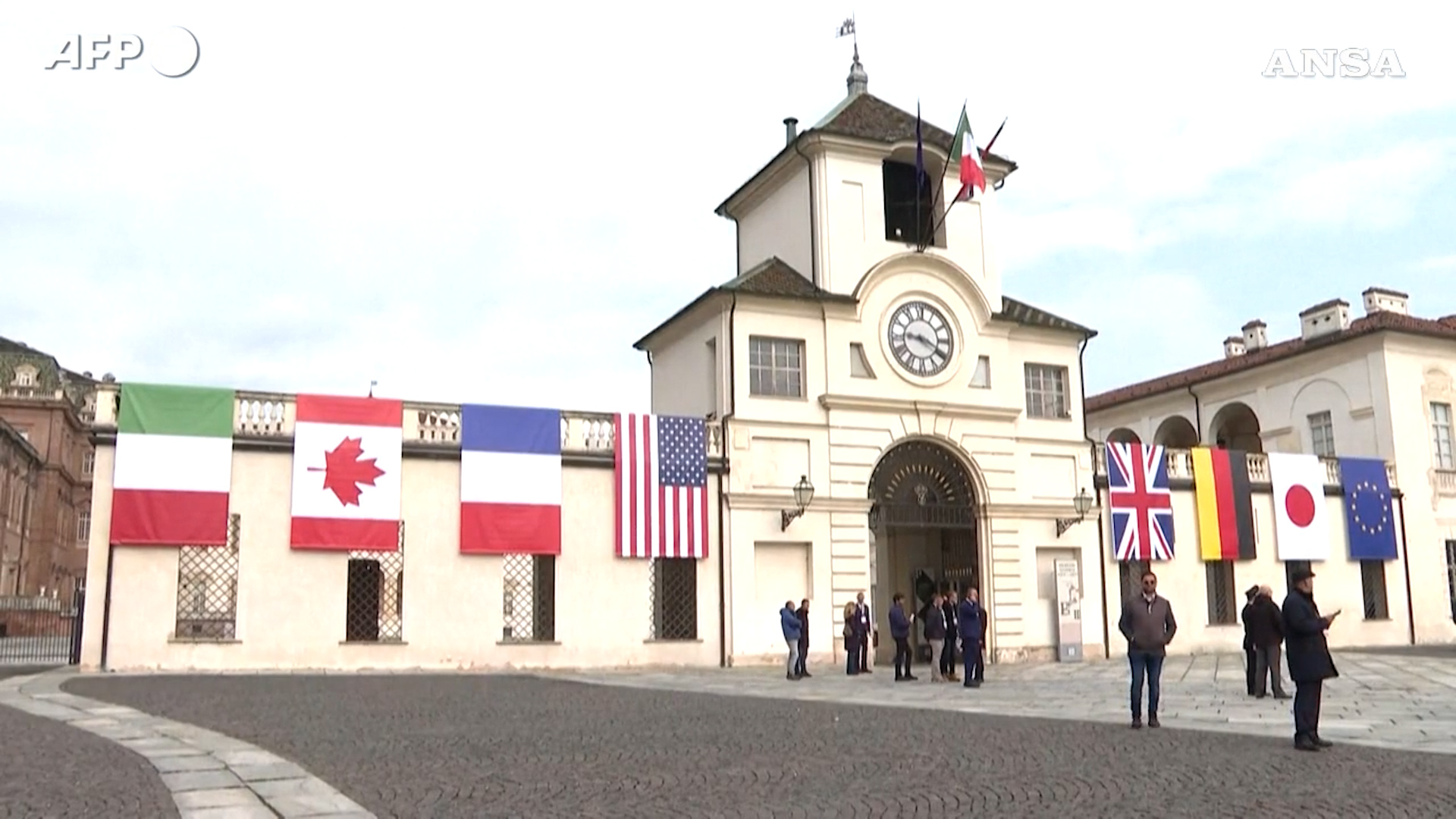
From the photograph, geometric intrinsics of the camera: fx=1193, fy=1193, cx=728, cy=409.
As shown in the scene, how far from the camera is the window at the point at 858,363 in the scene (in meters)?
26.9

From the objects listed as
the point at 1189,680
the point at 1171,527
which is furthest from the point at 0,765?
the point at 1171,527

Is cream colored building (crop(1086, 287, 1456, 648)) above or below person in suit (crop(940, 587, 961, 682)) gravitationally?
above

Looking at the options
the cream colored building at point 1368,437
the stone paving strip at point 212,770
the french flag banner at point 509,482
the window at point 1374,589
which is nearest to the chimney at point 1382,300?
the cream colored building at point 1368,437

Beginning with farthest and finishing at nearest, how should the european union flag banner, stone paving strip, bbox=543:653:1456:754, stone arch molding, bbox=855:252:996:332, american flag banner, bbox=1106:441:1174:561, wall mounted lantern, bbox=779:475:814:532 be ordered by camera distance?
the european union flag banner → american flag banner, bbox=1106:441:1174:561 → stone arch molding, bbox=855:252:996:332 → wall mounted lantern, bbox=779:475:814:532 → stone paving strip, bbox=543:653:1456:754

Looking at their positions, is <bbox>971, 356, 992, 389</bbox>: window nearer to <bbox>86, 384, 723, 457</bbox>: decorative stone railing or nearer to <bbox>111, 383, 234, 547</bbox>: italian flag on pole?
<bbox>86, 384, 723, 457</bbox>: decorative stone railing

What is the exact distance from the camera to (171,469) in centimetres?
2150

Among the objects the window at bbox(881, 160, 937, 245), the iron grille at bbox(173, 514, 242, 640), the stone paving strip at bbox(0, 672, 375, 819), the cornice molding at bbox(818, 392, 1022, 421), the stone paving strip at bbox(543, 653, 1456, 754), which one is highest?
the window at bbox(881, 160, 937, 245)

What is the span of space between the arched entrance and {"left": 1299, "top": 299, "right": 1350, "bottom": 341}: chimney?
16269 mm

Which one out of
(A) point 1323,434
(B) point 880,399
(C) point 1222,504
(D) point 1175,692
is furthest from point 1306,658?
(A) point 1323,434

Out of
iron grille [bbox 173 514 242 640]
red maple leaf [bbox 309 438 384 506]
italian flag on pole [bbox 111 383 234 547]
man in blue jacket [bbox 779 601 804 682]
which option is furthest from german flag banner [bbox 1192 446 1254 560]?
italian flag on pole [bbox 111 383 234 547]

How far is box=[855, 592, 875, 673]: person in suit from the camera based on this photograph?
911 inches

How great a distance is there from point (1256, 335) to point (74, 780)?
4179cm

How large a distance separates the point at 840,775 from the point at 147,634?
1618cm

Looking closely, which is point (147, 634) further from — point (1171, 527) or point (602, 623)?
point (1171, 527)
